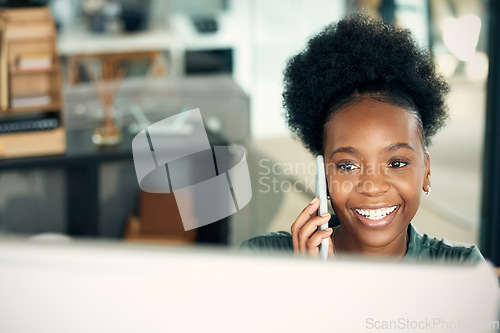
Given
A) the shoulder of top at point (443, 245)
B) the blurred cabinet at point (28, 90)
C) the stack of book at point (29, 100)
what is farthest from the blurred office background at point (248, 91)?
the stack of book at point (29, 100)

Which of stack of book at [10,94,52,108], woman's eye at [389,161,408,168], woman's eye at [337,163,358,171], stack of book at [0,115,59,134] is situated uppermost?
woman's eye at [389,161,408,168]

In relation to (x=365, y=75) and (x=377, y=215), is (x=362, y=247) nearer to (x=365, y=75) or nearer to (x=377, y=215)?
(x=377, y=215)

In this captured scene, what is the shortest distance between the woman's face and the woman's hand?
0.06 feet

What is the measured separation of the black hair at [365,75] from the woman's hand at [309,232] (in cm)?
7

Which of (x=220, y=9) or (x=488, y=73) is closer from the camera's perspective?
(x=488, y=73)

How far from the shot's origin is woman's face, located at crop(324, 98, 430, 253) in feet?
1.85

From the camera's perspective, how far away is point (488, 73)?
2.20 m

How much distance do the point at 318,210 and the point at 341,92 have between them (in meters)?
0.12

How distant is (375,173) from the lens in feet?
1.84

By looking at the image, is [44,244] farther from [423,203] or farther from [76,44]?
[76,44]

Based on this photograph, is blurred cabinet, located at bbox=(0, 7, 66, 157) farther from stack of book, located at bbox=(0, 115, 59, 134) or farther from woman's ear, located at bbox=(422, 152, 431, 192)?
woman's ear, located at bbox=(422, 152, 431, 192)

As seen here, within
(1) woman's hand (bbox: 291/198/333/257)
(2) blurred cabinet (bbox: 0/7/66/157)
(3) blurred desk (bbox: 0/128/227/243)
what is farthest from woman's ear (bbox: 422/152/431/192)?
(2) blurred cabinet (bbox: 0/7/66/157)

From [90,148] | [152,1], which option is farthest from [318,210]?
[152,1]

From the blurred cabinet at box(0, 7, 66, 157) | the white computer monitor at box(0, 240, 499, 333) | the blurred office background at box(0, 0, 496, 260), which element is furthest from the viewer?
the blurred cabinet at box(0, 7, 66, 157)
